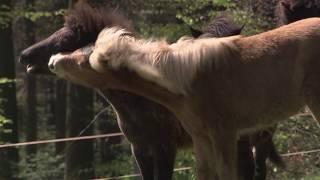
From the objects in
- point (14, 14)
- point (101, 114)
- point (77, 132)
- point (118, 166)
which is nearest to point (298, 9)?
point (118, 166)

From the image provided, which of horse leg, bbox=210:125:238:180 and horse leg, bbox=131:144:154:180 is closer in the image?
horse leg, bbox=210:125:238:180

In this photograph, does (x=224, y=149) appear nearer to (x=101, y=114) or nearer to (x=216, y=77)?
(x=216, y=77)

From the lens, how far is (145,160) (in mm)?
5969

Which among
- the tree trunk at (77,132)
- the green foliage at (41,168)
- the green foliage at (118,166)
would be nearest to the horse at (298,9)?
the green foliage at (118,166)

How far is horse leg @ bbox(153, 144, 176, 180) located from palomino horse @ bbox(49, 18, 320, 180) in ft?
1.68

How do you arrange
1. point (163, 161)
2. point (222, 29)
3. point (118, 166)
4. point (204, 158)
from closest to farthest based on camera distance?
1. point (204, 158)
2. point (163, 161)
3. point (222, 29)
4. point (118, 166)

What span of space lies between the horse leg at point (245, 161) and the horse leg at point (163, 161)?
96 centimetres

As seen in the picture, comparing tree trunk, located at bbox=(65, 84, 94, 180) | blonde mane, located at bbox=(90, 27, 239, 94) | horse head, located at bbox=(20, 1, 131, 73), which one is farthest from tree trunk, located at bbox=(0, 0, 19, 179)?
blonde mane, located at bbox=(90, 27, 239, 94)

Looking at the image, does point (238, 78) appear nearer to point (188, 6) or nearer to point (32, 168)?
point (188, 6)

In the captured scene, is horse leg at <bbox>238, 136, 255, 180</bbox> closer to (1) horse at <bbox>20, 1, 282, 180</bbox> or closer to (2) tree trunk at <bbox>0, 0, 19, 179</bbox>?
(1) horse at <bbox>20, 1, 282, 180</bbox>

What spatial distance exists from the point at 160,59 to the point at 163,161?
120 cm

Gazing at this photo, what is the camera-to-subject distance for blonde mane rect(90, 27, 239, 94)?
501cm

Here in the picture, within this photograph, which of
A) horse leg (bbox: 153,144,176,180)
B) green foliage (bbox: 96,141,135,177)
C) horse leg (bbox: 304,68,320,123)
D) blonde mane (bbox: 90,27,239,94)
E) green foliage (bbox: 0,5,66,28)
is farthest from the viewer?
green foliage (bbox: 0,5,66,28)

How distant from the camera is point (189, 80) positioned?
504 cm
